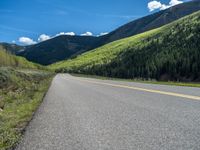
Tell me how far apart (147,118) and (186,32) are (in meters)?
111

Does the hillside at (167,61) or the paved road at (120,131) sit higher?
the hillside at (167,61)

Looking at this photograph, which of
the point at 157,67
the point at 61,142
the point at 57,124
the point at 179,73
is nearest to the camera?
the point at 61,142

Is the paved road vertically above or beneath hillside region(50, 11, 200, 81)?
beneath

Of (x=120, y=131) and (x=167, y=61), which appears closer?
(x=120, y=131)

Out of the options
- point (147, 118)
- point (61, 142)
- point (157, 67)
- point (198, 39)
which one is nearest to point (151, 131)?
point (147, 118)

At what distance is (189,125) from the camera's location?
15.1ft

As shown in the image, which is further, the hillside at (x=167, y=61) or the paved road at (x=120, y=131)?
the hillside at (x=167, y=61)

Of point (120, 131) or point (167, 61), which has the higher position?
point (167, 61)

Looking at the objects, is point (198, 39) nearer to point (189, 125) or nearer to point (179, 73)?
point (179, 73)

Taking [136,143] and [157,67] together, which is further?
[157,67]

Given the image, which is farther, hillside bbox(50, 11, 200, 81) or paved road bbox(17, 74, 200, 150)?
hillside bbox(50, 11, 200, 81)

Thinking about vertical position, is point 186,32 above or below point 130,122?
above

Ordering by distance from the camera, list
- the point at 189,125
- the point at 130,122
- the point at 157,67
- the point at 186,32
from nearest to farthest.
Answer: the point at 189,125 < the point at 130,122 < the point at 157,67 < the point at 186,32

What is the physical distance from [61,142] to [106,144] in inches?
29.4
